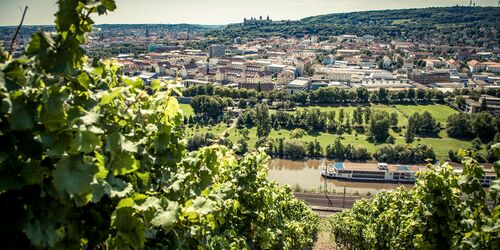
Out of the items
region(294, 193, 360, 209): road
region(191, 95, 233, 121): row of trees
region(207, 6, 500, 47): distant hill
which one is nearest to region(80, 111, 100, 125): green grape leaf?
region(294, 193, 360, 209): road

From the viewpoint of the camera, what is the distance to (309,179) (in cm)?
3500

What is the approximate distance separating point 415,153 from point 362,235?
26934mm

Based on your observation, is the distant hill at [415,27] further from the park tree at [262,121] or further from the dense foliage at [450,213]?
the dense foliage at [450,213]

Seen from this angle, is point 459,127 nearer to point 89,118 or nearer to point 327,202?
point 327,202

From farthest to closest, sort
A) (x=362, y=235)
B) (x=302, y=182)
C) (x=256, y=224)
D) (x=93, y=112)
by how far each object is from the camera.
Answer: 1. (x=302, y=182)
2. (x=362, y=235)
3. (x=256, y=224)
4. (x=93, y=112)

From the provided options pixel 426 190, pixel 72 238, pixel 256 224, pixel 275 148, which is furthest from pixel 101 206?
pixel 275 148

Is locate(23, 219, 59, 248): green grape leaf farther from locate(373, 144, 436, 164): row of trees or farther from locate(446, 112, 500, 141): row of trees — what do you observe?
locate(446, 112, 500, 141): row of trees

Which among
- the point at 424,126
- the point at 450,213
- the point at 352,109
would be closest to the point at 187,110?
the point at 352,109

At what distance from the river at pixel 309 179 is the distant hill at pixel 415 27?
104m

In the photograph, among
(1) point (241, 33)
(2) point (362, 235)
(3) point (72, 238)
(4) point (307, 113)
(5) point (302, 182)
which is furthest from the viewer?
(1) point (241, 33)

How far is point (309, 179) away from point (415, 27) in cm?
13435

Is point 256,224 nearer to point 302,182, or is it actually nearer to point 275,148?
point 302,182

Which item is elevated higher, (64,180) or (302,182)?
(64,180)

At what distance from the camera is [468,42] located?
121312 mm
